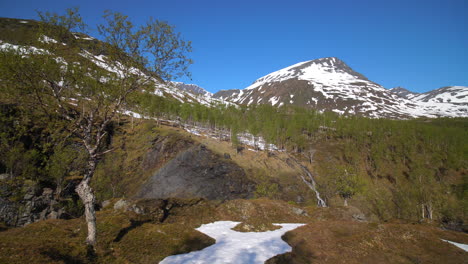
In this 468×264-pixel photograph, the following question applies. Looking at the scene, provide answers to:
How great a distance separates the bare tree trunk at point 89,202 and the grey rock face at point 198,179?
188 feet

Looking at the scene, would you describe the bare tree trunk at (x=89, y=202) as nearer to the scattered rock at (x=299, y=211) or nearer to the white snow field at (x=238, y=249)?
the white snow field at (x=238, y=249)

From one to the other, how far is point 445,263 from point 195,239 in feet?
48.7

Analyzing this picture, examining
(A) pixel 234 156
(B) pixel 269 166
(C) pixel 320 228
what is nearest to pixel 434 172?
(B) pixel 269 166

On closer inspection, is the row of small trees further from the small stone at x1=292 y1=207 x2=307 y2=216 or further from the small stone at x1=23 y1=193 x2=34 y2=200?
the small stone at x1=292 y1=207 x2=307 y2=216

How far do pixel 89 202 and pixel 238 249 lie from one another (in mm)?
9836

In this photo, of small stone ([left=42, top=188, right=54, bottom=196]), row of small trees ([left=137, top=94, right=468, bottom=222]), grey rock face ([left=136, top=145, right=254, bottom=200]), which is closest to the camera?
small stone ([left=42, top=188, right=54, bottom=196])

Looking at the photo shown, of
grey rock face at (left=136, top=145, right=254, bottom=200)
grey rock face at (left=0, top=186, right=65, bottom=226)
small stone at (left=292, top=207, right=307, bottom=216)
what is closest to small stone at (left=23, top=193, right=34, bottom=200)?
grey rock face at (left=0, top=186, right=65, bottom=226)

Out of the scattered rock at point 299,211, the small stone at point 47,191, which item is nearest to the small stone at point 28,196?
the small stone at point 47,191

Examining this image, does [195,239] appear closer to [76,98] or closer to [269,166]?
[76,98]

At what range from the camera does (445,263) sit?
1195cm

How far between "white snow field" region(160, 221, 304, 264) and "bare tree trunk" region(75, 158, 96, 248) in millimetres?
4443

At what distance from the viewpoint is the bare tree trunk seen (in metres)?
12.5

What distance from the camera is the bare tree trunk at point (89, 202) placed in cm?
1249

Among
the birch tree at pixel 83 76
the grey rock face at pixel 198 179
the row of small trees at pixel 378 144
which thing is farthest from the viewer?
the row of small trees at pixel 378 144
